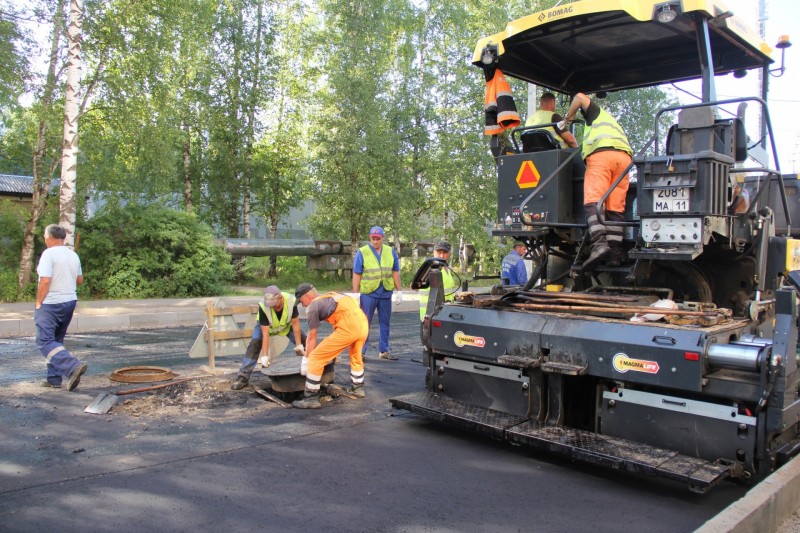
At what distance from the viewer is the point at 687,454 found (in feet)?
12.4

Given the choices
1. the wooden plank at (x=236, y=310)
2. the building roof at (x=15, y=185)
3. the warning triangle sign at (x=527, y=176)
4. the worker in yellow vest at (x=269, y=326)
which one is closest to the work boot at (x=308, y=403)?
the worker in yellow vest at (x=269, y=326)

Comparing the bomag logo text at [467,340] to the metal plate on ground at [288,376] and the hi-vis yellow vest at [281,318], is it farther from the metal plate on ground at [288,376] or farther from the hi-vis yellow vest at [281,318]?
the hi-vis yellow vest at [281,318]

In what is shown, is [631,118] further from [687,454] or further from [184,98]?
[687,454]

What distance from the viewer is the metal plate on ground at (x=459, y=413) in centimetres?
434

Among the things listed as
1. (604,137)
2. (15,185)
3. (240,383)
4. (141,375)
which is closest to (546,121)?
(604,137)

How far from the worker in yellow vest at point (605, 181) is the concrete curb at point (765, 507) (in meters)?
1.76

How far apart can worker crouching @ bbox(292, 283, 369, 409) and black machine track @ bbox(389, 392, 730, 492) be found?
3.46 feet

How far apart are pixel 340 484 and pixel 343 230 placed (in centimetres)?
1549

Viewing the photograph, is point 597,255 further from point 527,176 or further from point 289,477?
point 289,477

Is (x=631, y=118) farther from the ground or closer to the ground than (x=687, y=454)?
farther from the ground

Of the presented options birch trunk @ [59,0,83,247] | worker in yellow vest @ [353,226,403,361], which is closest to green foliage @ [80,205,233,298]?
birch trunk @ [59,0,83,247]

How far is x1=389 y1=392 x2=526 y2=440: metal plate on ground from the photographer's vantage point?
171 inches

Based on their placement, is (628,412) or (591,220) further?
(591,220)

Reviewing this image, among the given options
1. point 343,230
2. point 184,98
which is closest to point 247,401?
point 343,230
